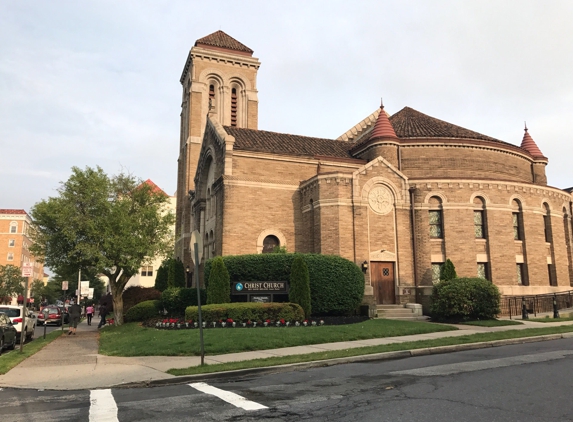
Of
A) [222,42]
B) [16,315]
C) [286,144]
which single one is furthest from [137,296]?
[222,42]

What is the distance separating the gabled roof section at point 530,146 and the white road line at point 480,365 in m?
27.2

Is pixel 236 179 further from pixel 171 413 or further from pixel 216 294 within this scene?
pixel 171 413

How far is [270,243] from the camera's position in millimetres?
29266

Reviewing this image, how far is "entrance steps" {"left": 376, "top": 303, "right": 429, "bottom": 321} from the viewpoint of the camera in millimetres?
24156

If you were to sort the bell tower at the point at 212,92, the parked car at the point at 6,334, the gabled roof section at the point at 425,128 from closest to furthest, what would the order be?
the parked car at the point at 6,334
the gabled roof section at the point at 425,128
the bell tower at the point at 212,92

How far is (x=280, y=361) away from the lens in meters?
11.2

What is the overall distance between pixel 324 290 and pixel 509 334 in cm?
852

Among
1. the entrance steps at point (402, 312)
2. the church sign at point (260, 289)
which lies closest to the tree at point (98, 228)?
the church sign at point (260, 289)

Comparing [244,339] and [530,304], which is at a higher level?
[530,304]

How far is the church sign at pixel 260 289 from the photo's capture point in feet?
71.3

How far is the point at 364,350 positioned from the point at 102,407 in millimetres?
7226

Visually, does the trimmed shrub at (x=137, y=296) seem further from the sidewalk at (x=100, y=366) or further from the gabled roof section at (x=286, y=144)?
the sidewalk at (x=100, y=366)

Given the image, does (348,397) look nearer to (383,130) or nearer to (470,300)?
(470,300)

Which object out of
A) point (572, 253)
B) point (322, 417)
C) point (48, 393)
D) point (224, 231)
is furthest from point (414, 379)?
point (572, 253)
